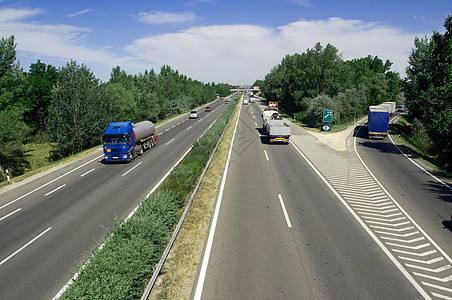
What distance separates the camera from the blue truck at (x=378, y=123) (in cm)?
3281

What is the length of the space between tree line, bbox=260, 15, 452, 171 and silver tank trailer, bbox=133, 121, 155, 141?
89.1 ft

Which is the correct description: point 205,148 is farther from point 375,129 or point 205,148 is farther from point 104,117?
point 375,129

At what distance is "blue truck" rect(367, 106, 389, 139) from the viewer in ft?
108

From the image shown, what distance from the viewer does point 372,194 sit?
15.9 meters

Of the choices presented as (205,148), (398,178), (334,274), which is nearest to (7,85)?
(205,148)

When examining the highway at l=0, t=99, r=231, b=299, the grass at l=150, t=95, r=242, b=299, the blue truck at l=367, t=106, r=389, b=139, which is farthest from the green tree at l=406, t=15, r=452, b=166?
the highway at l=0, t=99, r=231, b=299

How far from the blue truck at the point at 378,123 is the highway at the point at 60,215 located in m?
25.2

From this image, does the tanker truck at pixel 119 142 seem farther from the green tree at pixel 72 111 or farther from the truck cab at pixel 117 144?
Answer: the green tree at pixel 72 111

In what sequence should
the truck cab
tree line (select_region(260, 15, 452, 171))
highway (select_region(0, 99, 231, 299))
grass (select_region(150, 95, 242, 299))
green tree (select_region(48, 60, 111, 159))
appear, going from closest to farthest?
1. grass (select_region(150, 95, 242, 299))
2. highway (select_region(0, 99, 231, 299))
3. the truck cab
4. tree line (select_region(260, 15, 452, 171))
5. green tree (select_region(48, 60, 111, 159))

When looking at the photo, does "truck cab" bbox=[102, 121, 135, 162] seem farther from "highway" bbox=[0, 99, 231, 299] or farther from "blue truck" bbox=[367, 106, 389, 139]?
"blue truck" bbox=[367, 106, 389, 139]

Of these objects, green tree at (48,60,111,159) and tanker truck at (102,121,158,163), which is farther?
green tree at (48,60,111,159)

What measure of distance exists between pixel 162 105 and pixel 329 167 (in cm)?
5347

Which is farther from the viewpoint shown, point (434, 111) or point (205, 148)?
point (434, 111)

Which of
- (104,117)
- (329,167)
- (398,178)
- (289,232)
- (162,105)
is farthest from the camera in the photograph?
(162,105)
